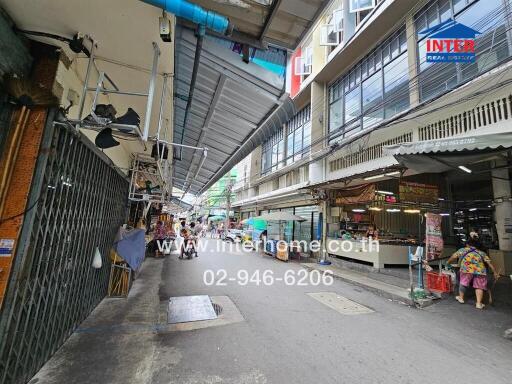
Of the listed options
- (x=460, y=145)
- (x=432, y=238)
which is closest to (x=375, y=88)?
(x=432, y=238)

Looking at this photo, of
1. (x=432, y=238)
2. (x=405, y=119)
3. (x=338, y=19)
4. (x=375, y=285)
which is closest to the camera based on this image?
(x=432, y=238)

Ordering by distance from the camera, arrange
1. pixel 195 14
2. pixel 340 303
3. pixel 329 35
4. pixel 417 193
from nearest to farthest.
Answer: pixel 195 14 → pixel 340 303 → pixel 417 193 → pixel 329 35

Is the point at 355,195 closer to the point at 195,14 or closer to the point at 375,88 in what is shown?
the point at 375,88

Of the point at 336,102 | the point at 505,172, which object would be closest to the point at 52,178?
the point at 505,172

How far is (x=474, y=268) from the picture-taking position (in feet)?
18.8

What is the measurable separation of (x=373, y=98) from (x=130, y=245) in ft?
34.5

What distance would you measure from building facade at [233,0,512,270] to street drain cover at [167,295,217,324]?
458 centimetres

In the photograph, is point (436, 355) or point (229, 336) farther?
point (229, 336)

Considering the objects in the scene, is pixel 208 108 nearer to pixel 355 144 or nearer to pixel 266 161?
pixel 355 144

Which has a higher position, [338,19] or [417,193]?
[338,19]

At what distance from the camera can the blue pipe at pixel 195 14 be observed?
2.13m

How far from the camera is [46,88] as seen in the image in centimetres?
272

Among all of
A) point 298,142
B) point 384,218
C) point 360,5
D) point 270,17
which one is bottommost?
point 384,218

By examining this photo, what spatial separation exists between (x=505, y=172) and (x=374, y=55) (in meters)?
6.65
